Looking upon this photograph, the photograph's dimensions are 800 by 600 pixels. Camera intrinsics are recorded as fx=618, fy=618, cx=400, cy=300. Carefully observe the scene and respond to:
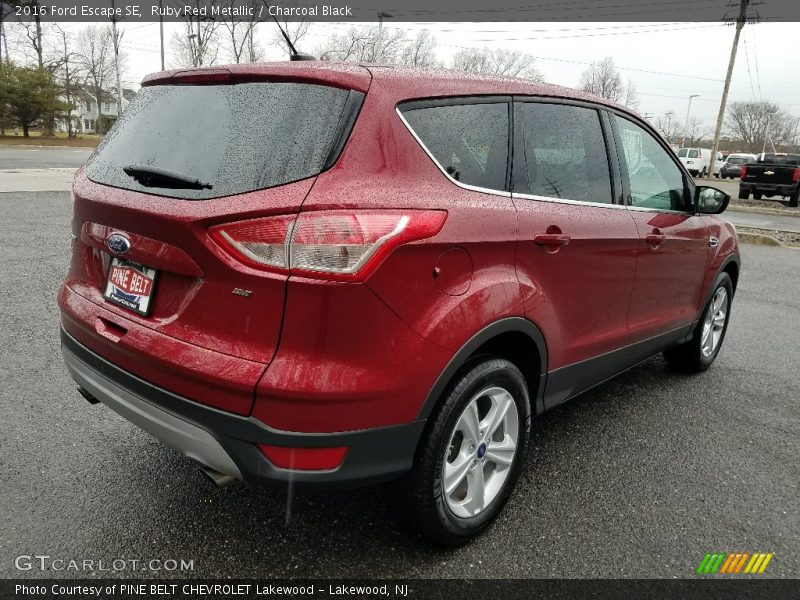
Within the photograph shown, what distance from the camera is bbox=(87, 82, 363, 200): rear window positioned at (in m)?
1.94

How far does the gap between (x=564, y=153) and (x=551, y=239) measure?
1.71 feet

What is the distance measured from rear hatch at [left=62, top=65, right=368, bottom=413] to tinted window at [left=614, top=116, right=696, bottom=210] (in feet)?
6.24

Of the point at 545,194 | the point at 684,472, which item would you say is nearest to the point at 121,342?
the point at 545,194

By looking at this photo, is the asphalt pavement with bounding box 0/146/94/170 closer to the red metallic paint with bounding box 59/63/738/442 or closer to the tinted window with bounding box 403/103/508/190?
the red metallic paint with bounding box 59/63/738/442

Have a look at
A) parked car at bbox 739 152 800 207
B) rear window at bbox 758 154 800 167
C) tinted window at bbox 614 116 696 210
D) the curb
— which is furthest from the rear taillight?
A: rear window at bbox 758 154 800 167

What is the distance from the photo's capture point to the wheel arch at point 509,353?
211 centimetres

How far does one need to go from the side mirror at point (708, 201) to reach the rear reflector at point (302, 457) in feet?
10.1

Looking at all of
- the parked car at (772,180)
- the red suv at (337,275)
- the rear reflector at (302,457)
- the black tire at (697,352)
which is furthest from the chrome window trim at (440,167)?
the parked car at (772,180)

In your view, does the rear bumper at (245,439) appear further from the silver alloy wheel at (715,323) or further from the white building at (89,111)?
the white building at (89,111)

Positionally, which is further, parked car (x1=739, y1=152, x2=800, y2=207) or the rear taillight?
parked car (x1=739, y1=152, x2=800, y2=207)

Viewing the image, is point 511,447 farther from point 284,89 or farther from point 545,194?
point 284,89

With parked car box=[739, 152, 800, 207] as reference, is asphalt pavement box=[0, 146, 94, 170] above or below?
below

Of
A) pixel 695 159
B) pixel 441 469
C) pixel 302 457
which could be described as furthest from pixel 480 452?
pixel 695 159

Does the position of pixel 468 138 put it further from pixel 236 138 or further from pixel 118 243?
pixel 118 243
